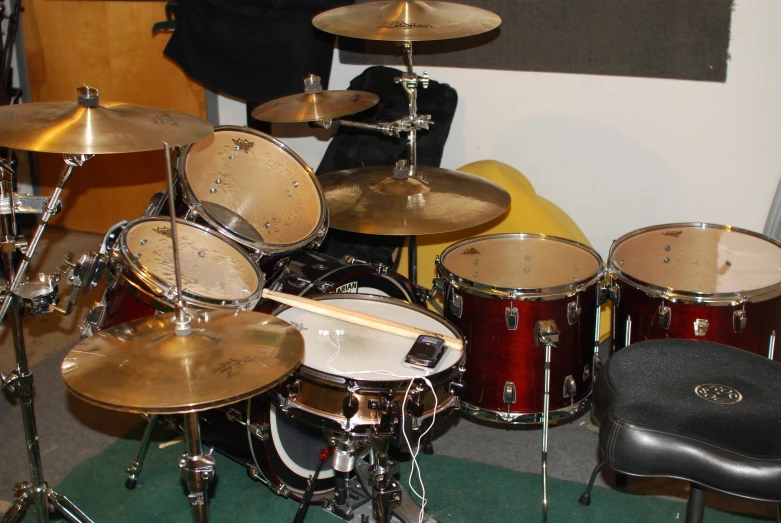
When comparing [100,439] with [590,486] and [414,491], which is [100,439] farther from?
[590,486]

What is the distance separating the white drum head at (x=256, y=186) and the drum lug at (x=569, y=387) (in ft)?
2.85

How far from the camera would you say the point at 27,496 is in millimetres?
2062

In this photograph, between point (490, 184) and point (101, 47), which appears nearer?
point (490, 184)

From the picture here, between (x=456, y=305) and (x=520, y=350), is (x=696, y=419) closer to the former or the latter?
(x=520, y=350)

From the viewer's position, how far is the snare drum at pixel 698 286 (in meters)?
2.14

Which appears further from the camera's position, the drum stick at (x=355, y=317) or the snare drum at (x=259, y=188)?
the snare drum at (x=259, y=188)

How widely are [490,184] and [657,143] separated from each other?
0.87 m

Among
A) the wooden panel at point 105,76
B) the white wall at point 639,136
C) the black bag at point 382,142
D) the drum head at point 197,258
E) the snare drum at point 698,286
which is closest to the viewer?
the drum head at point 197,258

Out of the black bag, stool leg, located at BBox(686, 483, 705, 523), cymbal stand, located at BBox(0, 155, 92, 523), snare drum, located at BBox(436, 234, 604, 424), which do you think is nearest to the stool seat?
stool leg, located at BBox(686, 483, 705, 523)

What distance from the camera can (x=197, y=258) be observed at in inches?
83.0

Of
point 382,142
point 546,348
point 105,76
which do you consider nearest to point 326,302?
point 546,348

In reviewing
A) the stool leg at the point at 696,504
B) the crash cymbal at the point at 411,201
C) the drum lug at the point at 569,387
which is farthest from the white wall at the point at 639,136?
the stool leg at the point at 696,504

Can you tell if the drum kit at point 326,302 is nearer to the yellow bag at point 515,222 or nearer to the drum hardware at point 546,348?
the drum hardware at point 546,348

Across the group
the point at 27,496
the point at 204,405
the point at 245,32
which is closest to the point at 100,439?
the point at 27,496
